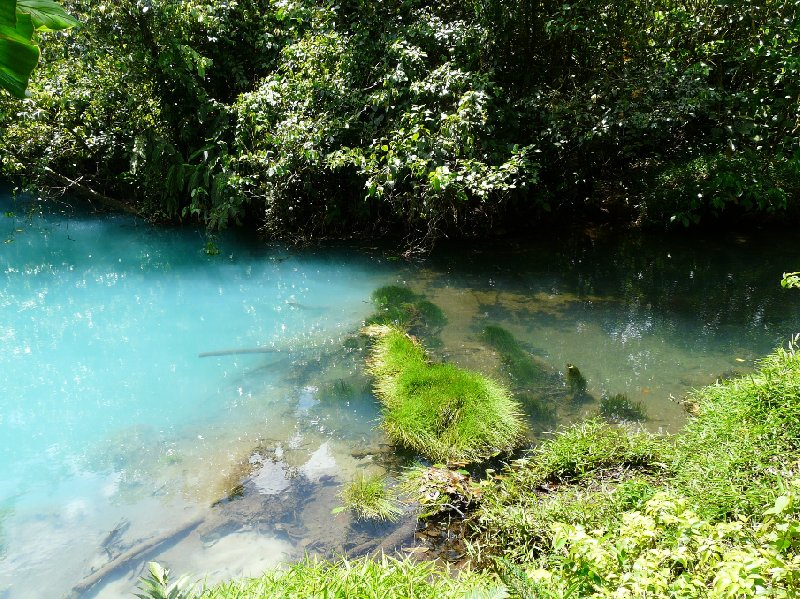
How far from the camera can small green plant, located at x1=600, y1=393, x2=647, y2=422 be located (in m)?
5.12

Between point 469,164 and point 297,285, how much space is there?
315 centimetres

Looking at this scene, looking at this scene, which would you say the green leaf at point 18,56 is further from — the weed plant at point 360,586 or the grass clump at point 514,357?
the grass clump at point 514,357

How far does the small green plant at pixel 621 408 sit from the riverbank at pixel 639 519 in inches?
12.9

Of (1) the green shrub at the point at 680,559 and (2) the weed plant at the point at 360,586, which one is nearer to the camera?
(1) the green shrub at the point at 680,559

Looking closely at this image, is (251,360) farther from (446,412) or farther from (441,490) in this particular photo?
(441,490)

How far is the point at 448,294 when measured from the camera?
26.9 feet

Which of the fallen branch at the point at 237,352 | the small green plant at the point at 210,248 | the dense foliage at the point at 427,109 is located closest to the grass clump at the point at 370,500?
the fallen branch at the point at 237,352

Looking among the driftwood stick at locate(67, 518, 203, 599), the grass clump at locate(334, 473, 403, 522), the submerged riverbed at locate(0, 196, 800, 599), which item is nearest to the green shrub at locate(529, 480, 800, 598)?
the grass clump at locate(334, 473, 403, 522)

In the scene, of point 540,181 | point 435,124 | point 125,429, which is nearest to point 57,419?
point 125,429

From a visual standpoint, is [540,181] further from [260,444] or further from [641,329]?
[260,444]

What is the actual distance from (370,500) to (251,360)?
2.91 metres

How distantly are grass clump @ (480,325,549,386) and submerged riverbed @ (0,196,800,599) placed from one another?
0.13 meters

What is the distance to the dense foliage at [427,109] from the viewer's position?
9172mm

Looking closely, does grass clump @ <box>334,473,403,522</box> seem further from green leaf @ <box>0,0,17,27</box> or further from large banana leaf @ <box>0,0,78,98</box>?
green leaf @ <box>0,0,17,27</box>
